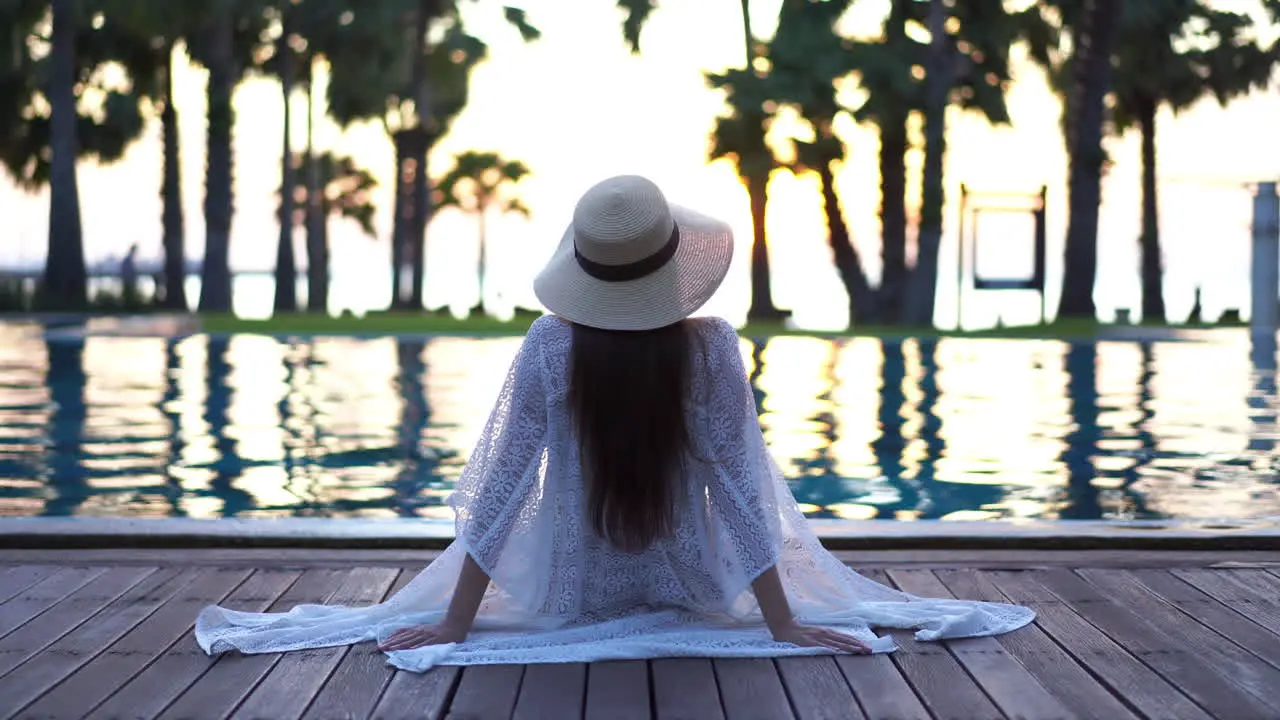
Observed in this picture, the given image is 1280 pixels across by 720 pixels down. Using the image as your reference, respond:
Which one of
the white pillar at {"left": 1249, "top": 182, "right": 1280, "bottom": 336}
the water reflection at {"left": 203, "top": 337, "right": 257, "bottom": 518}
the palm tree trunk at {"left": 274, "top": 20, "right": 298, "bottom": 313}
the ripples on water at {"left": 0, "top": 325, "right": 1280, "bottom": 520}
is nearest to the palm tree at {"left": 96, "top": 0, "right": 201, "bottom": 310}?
the palm tree trunk at {"left": 274, "top": 20, "right": 298, "bottom": 313}

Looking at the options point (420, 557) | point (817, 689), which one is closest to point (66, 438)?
point (420, 557)

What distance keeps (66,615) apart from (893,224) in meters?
28.4

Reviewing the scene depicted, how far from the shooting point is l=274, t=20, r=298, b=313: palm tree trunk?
3897 centimetres

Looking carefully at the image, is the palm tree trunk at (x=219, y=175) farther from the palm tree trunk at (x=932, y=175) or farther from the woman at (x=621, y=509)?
the woman at (x=621, y=509)

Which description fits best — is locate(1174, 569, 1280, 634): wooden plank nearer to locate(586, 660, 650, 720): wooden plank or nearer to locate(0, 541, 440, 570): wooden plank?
locate(586, 660, 650, 720): wooden plank

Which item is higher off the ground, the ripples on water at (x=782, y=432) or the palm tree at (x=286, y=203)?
the palm tree at (x=286, y=203)

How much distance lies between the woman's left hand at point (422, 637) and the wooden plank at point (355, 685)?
44mm

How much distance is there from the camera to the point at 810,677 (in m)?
4.09

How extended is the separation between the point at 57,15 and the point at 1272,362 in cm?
2240

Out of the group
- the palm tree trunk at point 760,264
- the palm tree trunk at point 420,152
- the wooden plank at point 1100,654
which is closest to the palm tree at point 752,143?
the palm tree trunk at point 760,264

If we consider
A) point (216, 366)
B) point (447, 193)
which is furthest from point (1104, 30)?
point (447, 193)

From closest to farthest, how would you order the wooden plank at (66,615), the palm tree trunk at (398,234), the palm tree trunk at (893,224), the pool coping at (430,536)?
the wooden plank at (66,615)
the pool coping at (430,536)
the palm tree trunk at (893,224)
the palm tree trunk at (398,234)

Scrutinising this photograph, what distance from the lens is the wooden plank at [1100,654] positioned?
12.5 feet

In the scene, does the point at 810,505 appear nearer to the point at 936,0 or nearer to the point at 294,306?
the point at 936,0
